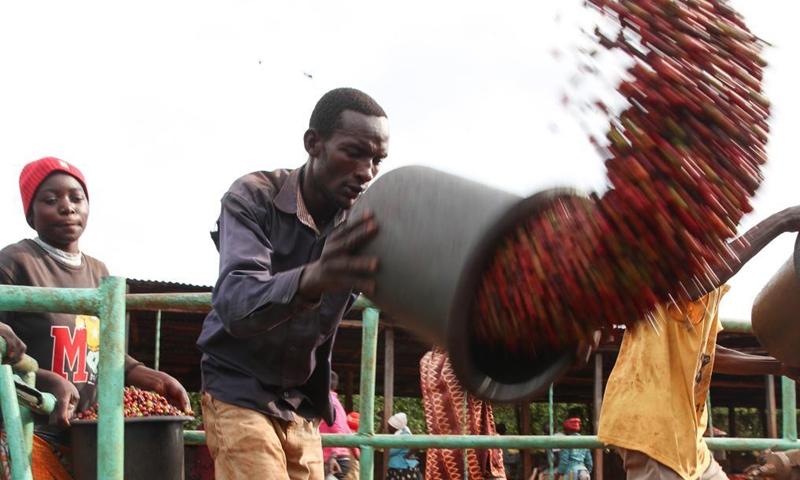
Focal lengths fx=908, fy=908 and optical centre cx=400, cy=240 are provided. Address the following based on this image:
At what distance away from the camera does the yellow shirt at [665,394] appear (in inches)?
144

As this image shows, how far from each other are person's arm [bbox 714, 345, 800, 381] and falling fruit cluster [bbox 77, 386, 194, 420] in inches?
92.8

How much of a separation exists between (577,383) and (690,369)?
15000mm

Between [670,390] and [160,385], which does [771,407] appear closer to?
[670,390]

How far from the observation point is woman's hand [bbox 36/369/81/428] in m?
2.80

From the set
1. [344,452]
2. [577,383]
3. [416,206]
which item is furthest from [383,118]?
[577,383]

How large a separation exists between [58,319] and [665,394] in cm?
239

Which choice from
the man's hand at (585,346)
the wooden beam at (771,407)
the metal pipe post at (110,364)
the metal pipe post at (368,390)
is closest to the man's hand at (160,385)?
the metal pipe post at (110,364)

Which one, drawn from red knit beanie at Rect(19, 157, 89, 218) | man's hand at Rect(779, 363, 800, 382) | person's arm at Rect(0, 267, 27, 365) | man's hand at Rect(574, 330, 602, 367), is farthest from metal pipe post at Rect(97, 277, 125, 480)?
man's hand at Rect(779, 363, 800, 382)

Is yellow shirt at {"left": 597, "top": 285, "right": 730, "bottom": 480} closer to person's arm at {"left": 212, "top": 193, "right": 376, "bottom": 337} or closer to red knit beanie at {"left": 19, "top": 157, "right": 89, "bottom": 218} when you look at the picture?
person's arm at {"left": 212, "top": 193, "right": 376, "bottom": 337}

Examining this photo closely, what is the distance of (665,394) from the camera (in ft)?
12.1

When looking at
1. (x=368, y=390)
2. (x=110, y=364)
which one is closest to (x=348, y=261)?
A: (x=110, y=364)

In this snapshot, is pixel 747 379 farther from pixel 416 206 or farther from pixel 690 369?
pixel 416 206

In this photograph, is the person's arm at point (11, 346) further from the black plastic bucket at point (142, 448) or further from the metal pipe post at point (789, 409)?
the metal pipe post at point (789, 409)

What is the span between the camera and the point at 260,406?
8.95 feet
